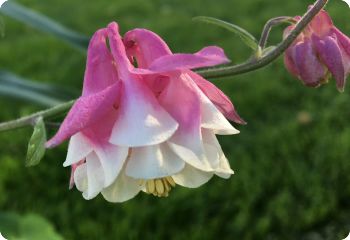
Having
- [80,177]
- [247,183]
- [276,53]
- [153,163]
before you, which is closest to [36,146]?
[80,177]

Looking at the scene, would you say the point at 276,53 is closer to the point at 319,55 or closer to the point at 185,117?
the point at 319,55

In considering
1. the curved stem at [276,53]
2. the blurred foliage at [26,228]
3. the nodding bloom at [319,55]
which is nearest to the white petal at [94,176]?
the curved stem at [276,53]

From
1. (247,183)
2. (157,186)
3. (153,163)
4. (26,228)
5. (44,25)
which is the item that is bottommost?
(247,183)

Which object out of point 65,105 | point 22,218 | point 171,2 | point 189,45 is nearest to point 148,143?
point 65,105

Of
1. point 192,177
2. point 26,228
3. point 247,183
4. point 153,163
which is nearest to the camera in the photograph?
point 153,163

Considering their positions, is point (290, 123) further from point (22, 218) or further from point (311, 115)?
point (22, 218)

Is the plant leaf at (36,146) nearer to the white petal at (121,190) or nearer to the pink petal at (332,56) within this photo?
the white petal at (121,190)
